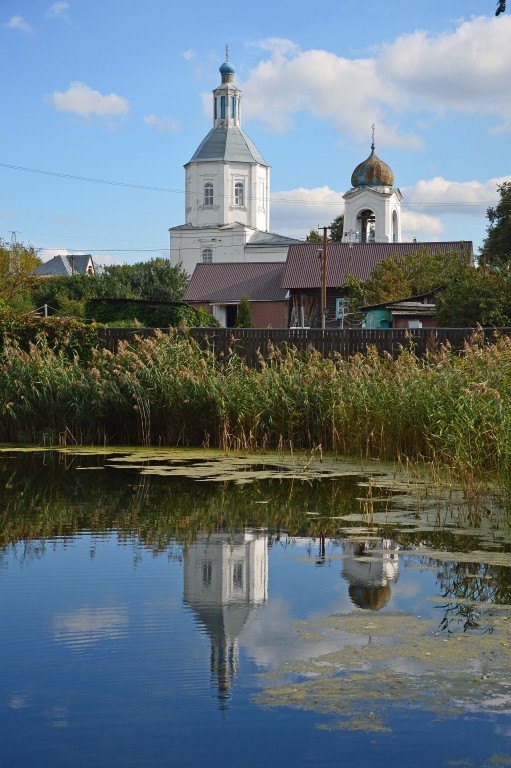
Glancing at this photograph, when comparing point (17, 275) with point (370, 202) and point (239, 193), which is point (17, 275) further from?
point (239, 193)

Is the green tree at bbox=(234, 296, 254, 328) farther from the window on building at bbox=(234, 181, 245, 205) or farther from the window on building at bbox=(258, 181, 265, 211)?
the window on building at bbox=(258, 181, 265, 211)

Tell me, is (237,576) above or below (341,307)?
below

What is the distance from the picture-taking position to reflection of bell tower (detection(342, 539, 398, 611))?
6602mm

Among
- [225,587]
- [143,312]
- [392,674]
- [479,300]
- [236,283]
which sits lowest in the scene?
[392,674]

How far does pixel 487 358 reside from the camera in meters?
13.6

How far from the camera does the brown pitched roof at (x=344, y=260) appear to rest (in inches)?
2359

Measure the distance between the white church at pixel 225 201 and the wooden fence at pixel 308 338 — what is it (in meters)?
78.1

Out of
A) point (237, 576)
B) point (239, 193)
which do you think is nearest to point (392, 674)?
point (237, 576)

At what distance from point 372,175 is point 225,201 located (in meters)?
20.1

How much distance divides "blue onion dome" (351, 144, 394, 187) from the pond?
77569 mm

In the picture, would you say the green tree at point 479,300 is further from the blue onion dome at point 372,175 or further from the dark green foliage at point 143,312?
the blue onion dome at point 372,175

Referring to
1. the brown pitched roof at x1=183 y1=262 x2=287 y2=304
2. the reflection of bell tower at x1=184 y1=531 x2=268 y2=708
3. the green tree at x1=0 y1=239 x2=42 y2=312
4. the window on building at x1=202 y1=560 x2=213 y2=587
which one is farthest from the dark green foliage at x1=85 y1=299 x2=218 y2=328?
the window on building at x1=202 y1=560 x2=213 y2=587

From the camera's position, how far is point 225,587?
6848mm

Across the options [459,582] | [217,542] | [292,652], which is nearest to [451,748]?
[292,652]
